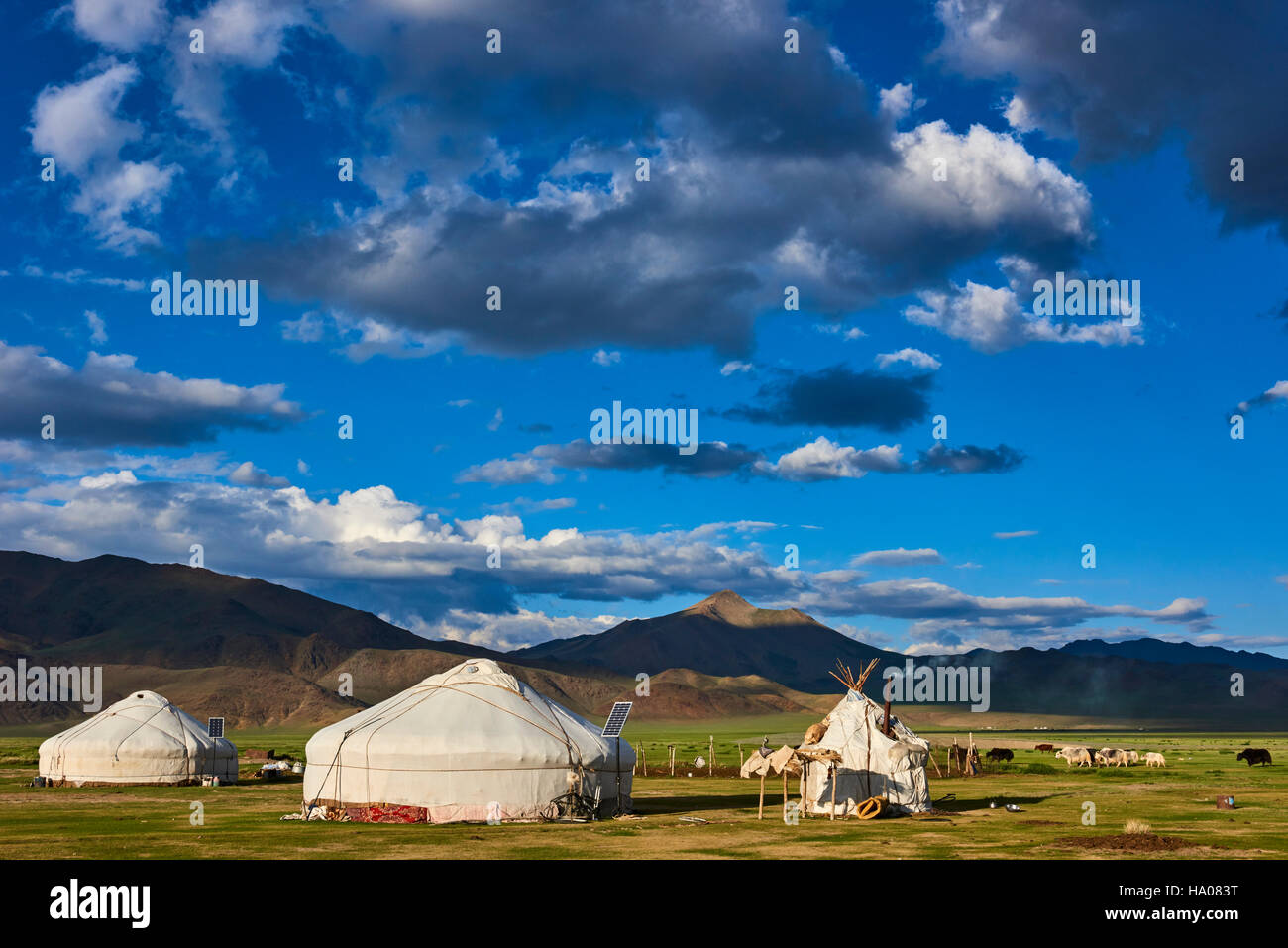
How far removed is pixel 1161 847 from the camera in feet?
68.5

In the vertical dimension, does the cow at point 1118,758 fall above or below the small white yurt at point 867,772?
below

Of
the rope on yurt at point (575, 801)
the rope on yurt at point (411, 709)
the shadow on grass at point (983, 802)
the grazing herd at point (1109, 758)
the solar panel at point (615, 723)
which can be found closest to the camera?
the rope on yurt at point (575, 801)

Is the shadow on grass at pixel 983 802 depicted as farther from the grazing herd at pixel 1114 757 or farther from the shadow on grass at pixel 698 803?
the grazing herd at pixel 1114 757

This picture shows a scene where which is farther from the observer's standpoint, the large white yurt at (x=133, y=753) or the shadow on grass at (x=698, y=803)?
the large white yurt at (x=133, y=753)

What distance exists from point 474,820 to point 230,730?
427 ft

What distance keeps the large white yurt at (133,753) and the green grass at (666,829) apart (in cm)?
106

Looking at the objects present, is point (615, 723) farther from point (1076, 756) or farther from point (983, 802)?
point (1076, 756)

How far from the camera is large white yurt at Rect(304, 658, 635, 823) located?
1023 inches

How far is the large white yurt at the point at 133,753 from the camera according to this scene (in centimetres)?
4053

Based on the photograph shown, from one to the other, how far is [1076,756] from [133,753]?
4979 cm

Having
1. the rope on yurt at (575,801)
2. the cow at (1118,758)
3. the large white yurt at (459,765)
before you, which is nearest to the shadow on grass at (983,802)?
the large white yurt at (459,765)

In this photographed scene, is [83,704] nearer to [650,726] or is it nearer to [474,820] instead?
[650,726]
